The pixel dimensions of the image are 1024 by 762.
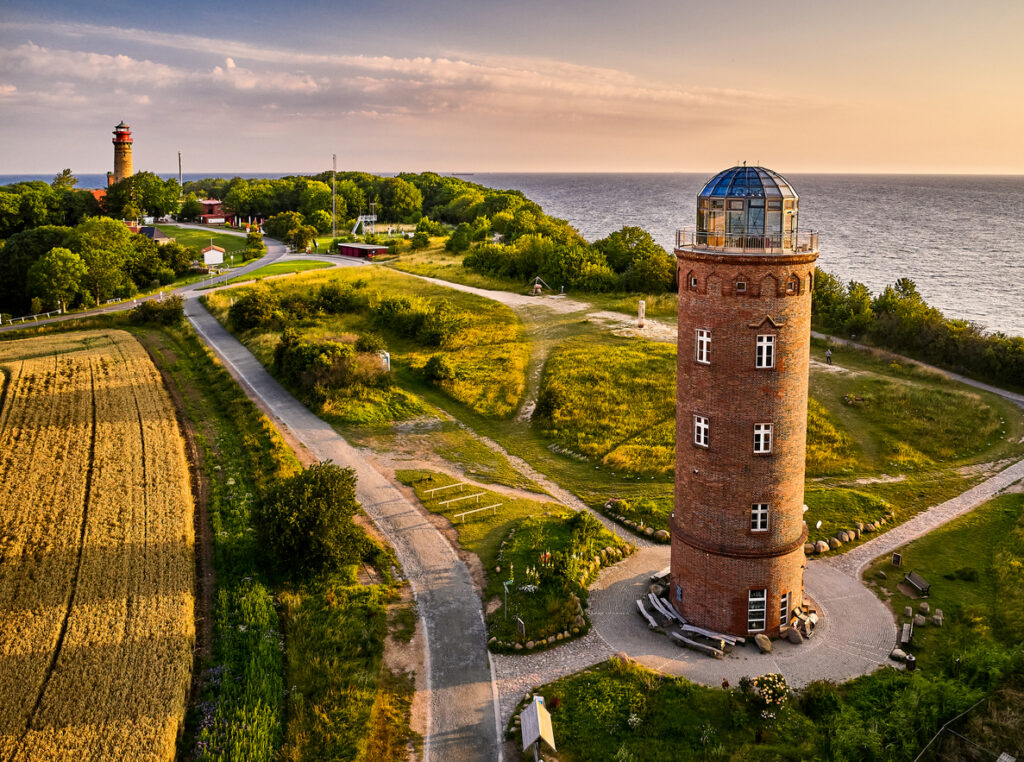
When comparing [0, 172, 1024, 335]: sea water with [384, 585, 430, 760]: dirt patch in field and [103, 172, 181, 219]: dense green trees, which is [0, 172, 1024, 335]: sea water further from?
[103, 172, 181, 219]: dense green trees

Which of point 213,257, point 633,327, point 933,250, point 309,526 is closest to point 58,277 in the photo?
point 213,257

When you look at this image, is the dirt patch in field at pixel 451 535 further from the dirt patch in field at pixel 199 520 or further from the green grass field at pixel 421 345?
the green grass field at pixel 421 345

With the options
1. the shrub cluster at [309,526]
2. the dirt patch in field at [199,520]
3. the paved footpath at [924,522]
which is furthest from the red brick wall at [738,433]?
the dirt patch in field at [199,520]

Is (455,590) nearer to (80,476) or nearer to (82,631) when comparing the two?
(82,631)

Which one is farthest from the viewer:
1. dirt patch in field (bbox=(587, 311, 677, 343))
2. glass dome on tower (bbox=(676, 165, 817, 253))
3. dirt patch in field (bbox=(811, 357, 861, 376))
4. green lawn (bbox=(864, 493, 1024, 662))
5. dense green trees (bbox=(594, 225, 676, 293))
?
dense green trees (bbox=(594, 225, 676, 293))

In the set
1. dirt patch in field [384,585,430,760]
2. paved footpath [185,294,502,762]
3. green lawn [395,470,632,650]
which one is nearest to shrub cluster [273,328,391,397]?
paved footpath [185,294,502,762]

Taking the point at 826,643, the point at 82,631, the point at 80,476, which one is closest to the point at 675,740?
the point at 826,643
